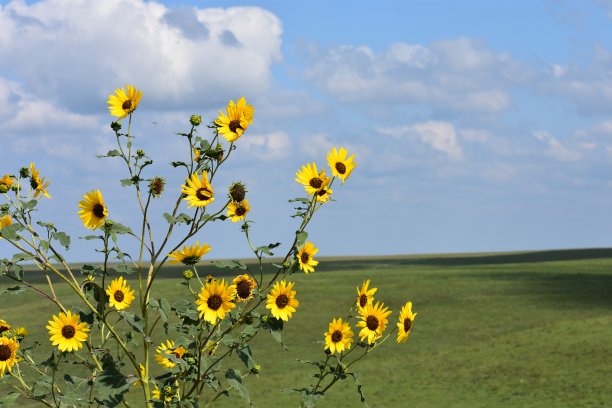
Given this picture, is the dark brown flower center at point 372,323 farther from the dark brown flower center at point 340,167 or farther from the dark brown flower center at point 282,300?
the dark brown flower center at point 340,167

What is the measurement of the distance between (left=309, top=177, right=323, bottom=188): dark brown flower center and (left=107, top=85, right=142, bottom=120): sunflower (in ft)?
2.55

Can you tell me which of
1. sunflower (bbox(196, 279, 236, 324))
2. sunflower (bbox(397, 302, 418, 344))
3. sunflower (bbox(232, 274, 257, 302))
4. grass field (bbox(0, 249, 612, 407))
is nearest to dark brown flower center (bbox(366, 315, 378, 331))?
sunflower (bbox(397, 302, 418, 344))

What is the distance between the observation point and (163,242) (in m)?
3.06

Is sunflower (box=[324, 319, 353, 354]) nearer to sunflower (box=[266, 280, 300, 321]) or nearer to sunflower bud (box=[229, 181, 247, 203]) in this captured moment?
sunflower (box=[266, 280, 300, 321])

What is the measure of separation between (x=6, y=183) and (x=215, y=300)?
1174 millimetres

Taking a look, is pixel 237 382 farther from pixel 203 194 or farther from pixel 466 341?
pixel 466 341

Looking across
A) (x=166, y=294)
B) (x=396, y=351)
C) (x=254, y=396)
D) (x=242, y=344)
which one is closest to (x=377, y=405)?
(x=254, y=396)

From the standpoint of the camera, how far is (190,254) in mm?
3127

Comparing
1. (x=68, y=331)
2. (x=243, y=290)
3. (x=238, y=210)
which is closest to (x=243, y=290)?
(x=243, y=290)

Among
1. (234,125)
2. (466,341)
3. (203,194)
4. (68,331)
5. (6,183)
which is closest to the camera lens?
(203,194)

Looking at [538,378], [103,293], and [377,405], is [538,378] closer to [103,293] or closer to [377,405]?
[377,405]

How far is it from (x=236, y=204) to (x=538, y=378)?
757 cm

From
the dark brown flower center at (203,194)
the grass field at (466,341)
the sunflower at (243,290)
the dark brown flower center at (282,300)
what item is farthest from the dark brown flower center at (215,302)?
the grass field at (466,341)

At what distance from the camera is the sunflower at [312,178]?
128 inches
